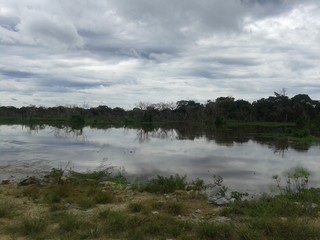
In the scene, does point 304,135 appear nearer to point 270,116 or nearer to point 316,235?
point 316,235

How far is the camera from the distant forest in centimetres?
7806

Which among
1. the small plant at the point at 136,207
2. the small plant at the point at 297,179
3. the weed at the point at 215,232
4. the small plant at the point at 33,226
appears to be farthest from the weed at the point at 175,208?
the small plant at the point at 297,179

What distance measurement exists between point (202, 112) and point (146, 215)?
8002 cm

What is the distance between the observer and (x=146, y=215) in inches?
274

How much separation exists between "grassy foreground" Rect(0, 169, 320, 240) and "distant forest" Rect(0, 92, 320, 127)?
200 feet

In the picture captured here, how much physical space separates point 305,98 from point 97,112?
158 feet

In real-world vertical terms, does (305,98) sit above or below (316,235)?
above

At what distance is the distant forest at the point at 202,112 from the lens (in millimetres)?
78062

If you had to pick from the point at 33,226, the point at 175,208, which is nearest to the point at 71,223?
the point at 33,226

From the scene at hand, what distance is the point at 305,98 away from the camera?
82.6 m

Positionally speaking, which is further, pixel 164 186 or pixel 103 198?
pixel 164 186

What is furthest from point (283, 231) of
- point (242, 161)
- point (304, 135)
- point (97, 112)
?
point (97, 112)

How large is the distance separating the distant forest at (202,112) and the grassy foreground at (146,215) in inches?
2400

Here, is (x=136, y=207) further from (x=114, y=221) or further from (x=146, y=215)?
(x=114, y=221)
